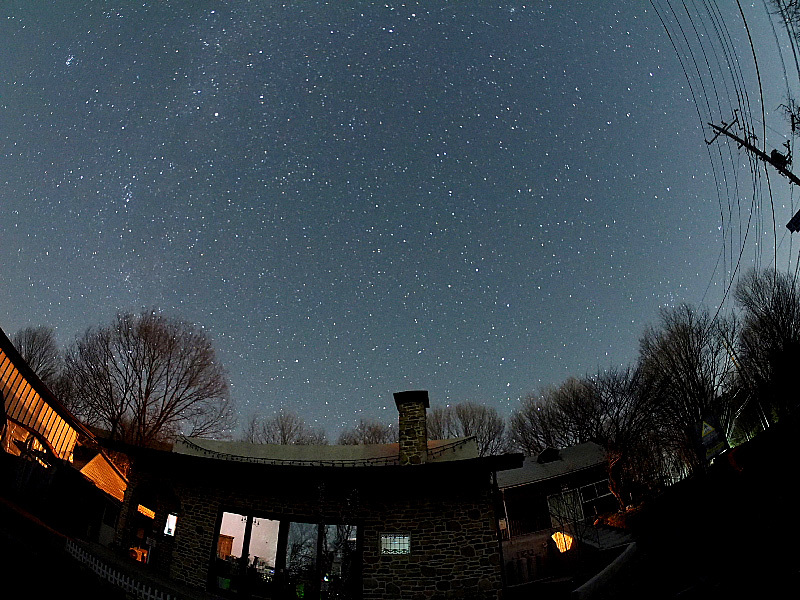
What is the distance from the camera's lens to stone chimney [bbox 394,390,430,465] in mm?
13062

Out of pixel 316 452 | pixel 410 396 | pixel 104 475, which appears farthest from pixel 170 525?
pixel 410 396

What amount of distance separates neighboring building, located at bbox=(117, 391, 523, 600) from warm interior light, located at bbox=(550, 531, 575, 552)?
6300mm

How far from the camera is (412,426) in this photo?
1345 centimetres

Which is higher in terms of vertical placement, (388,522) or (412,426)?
(412,426)

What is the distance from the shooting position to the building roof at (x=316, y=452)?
47.3ft

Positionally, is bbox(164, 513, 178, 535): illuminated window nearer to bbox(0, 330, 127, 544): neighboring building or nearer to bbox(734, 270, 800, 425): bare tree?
bbox(0, 330, 127, 544): neighboring building

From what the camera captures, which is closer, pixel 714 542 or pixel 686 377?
pixel 714 542

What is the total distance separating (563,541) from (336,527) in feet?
29.4

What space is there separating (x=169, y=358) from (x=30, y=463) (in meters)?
21.2

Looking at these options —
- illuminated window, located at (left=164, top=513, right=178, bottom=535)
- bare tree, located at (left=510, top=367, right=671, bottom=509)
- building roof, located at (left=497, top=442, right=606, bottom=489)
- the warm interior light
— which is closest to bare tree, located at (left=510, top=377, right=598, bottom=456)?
bare tree, located at (left=510, top=367, right=671, bottom=509)

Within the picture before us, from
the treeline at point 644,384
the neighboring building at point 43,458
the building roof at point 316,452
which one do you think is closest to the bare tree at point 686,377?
the treeline at point 644,384

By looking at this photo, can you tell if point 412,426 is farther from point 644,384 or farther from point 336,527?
point 644,384

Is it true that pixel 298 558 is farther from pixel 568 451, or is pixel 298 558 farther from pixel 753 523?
pixel 568 451

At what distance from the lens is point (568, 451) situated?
25359 mm
